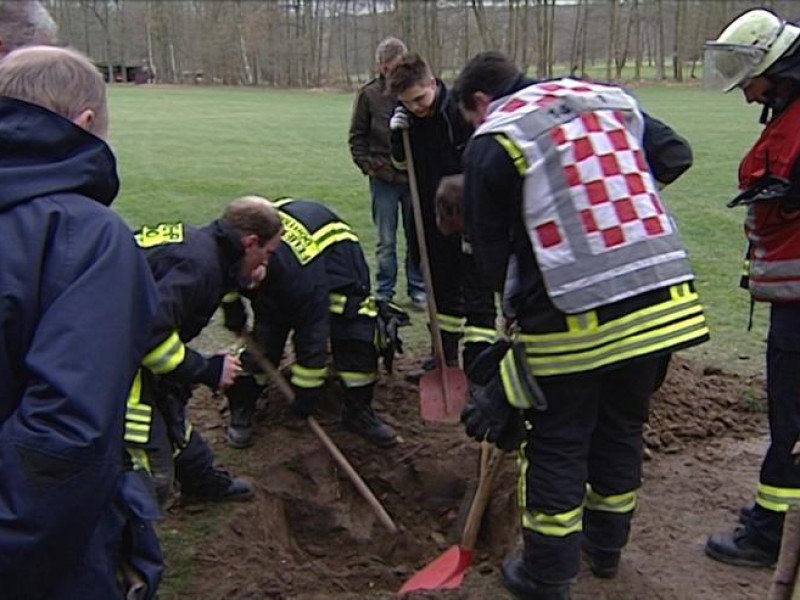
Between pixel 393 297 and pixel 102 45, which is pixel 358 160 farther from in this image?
pixel 102 45

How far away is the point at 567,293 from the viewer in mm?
3199

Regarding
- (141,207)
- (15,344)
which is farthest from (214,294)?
(141,207)

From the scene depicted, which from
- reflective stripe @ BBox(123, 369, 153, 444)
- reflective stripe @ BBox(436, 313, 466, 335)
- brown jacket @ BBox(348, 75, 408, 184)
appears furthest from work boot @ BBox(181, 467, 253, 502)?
brown jacket @ BBox(348, 75, 408, 184)

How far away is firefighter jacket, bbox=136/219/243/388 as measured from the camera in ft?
12.2

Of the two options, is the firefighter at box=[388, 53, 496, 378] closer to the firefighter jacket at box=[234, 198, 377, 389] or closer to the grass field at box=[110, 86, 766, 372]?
the grass field at box=[110, 86, 766, 372]

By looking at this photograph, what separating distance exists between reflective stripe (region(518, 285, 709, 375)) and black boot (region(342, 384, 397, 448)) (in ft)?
6.64

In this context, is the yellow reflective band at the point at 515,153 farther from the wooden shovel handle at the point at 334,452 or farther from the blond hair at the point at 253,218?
the wooden shovel handle at the point at 334,452

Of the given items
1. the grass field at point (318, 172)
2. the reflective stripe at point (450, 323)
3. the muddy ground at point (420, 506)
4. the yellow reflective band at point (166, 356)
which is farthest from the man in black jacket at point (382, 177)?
the yellow reflective band at point (166, 356)

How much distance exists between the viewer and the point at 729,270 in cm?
866

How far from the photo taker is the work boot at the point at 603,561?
3.79 m

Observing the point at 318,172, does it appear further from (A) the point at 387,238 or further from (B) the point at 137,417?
(B) the point at 137,417

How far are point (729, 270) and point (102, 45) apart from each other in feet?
217

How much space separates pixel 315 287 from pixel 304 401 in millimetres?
603

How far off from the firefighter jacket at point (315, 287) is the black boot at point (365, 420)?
0.28 meters
